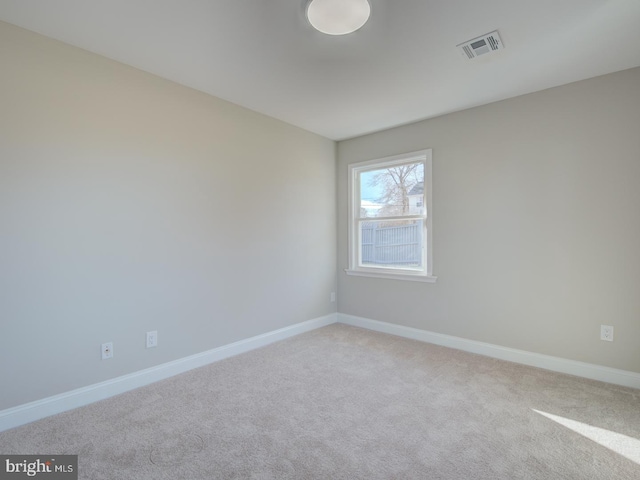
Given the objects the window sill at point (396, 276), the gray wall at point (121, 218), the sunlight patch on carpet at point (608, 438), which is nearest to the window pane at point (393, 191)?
the window sill at point (396, 276)

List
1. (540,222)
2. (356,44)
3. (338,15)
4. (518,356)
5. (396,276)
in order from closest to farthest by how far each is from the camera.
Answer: (338,15) → (356,44) → (540,222) → (518,356) → (396,276)

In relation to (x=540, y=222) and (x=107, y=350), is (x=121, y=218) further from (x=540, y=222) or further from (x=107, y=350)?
(x=540, y=222)

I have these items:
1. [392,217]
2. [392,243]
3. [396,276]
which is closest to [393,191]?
[392,217]

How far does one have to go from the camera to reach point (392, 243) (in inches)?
152

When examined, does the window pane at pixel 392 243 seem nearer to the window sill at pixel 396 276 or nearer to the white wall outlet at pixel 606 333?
the window sill at pixel 396 276

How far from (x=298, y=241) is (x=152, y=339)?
1.84 m

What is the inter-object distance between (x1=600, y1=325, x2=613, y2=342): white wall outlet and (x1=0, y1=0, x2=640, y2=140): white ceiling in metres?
2.02

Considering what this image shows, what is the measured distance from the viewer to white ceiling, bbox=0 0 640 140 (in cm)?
180

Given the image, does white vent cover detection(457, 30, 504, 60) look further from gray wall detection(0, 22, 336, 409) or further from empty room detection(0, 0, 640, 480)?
gray wall detection(0, 22, 336, 409)

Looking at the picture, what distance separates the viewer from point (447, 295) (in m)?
3.37

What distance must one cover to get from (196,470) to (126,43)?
2.64 meters

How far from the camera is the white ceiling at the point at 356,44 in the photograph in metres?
1.80

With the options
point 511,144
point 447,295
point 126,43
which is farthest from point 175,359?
point 511,144

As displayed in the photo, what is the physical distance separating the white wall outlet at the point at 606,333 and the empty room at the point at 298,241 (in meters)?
0.02
